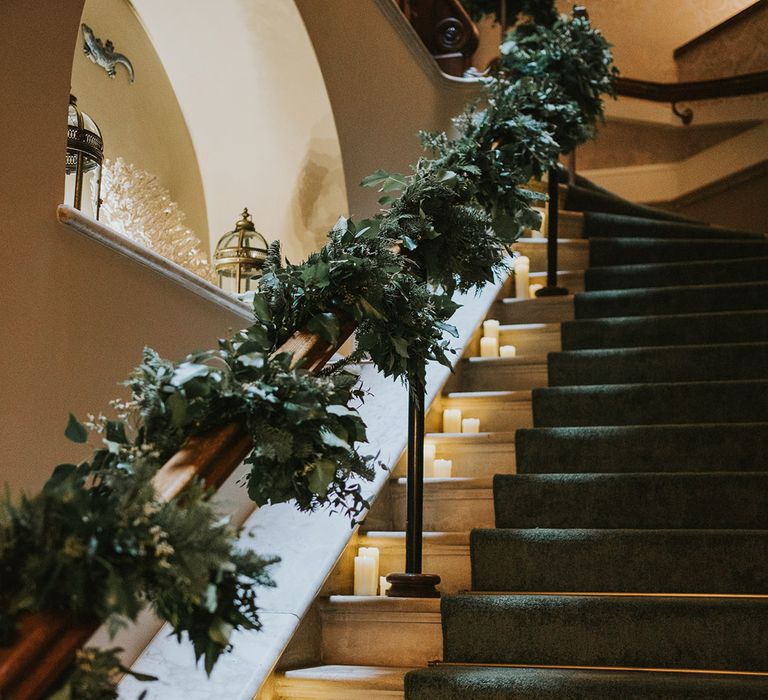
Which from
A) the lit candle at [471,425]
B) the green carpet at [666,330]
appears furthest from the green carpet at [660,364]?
the lit candle at [471,425]

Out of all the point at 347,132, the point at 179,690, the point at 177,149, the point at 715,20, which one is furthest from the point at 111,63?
the point at 715,20

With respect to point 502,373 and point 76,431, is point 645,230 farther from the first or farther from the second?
point 76,431

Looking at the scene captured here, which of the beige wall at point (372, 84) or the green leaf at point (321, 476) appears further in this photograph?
the beige wall at point (372, 84)

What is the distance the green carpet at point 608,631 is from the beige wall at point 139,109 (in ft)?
8.95

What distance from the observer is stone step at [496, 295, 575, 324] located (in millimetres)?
4152

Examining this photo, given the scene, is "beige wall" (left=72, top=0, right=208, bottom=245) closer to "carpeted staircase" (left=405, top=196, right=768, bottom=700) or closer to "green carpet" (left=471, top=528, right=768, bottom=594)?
"carpeted staircase" (left=405, top=196, right=768, bottom=700)

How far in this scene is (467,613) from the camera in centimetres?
226

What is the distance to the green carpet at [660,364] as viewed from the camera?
11.3 ft

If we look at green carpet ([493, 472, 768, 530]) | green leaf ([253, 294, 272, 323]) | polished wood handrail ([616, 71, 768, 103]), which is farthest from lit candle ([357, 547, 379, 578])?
polished wood handrail ([616, 71, 768, 103])

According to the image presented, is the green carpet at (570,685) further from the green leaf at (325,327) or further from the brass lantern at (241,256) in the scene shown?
the brass lantern at (241,256)

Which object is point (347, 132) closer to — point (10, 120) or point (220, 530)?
point (10, 120)

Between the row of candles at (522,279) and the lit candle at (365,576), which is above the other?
the row of candles at (522,279)

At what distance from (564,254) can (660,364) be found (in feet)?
4.49

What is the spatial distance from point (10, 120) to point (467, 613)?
1.53 metres
